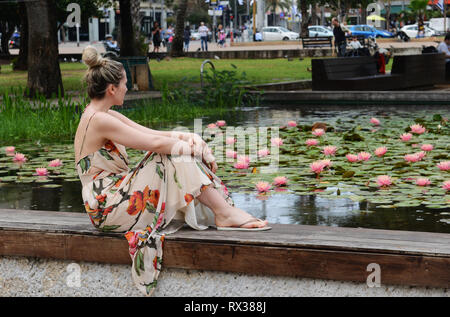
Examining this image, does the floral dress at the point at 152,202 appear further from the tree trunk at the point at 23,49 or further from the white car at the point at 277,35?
the white car at the point at 277,35

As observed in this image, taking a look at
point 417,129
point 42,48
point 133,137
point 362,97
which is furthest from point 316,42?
point 133,137

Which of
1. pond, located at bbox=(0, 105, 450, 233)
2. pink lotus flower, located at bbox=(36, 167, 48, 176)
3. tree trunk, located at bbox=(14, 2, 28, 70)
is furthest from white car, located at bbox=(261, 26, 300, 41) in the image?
pink lotus flower, located at bbox=(36, 167, 48, 176)

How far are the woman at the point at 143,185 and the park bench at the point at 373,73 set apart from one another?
1024 centimetres

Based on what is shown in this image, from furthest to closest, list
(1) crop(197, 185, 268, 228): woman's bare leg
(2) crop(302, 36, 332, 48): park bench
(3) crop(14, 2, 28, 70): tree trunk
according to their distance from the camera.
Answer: (2) crop(302, 36, 332, 48): park bench, (3) crop(14, 2, 28, 70): tree trunk, (1) crop(197, 185, 268, 228): woman's bare leg

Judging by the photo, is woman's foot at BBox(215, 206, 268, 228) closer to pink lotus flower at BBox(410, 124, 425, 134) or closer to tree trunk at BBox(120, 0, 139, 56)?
pink lotus flower at BBox(410, 124, 425, 134)

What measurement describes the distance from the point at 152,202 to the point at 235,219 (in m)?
0.39

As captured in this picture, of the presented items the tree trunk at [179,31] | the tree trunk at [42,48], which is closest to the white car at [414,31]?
the tree trunk at [179,31]

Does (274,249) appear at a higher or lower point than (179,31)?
lower

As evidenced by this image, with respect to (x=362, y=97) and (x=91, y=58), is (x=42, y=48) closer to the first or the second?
(x=362, y=97)

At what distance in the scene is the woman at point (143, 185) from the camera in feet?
11.1

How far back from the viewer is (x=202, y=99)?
1188 cm

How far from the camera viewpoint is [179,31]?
36281 mm

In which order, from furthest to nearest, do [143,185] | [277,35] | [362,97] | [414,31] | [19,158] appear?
[277,35]
[414,31]
[362,97]
[19,158]
[143,185]

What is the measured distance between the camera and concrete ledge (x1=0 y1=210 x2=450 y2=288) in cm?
294
